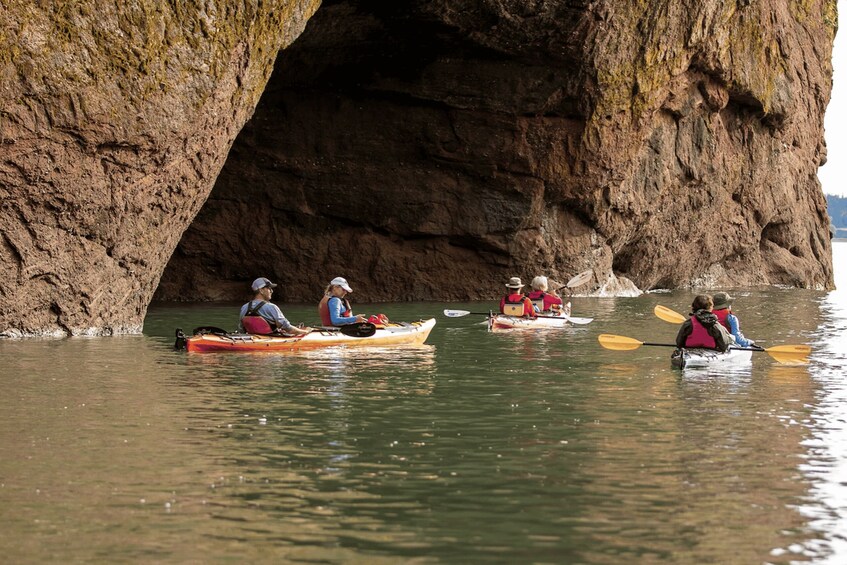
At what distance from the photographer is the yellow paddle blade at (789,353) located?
17.8 metres

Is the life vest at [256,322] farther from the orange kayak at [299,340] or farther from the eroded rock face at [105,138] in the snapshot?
the eroded rock face at [105,138]

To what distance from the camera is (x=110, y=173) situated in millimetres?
20562

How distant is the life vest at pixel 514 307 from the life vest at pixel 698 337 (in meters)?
7.97

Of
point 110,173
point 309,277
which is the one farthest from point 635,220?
point 110,173

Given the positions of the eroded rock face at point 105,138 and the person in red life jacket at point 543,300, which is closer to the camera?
the eroded rock face at point 105,138

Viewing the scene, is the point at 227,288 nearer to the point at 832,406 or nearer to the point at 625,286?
the point at 625,286

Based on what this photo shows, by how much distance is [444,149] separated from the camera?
116 feet

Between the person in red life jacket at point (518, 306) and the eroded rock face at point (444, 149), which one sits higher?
the eroded rock face at point (444, 149)

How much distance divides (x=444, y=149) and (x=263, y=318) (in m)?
17.3

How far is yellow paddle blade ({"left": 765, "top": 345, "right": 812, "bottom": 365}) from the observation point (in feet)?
58.3

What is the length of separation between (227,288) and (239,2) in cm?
1519

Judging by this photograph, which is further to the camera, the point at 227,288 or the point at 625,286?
the point at 625,286

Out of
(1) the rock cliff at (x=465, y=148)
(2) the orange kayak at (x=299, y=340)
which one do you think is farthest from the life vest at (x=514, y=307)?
Result: (1) the rock cliff at (x=465, y=148)

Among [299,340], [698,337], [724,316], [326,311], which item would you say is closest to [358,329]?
[326,311]
